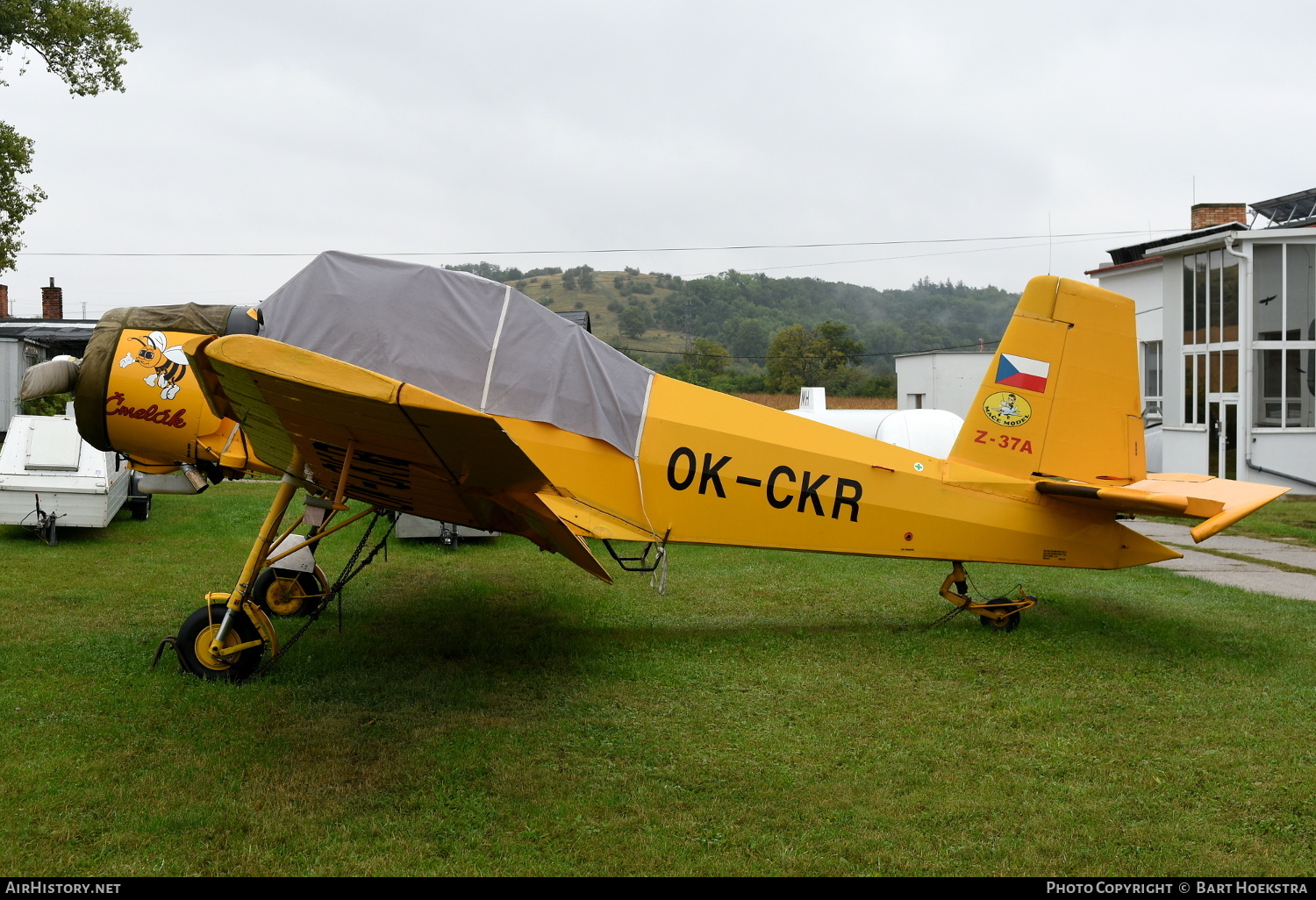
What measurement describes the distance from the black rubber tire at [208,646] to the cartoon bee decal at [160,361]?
1.63m

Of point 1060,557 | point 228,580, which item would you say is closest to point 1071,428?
point 1060,557

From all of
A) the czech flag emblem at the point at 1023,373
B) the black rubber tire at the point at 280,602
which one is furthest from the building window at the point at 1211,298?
the black rubber tire at the point at 280,602

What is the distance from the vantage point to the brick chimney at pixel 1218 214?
27594mm

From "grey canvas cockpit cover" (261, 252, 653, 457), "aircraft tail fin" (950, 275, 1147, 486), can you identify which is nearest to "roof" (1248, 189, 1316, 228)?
"aircraft tail fin" (950, 275, 1147, 486)

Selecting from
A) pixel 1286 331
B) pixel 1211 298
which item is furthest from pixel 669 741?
pixel 1211 298

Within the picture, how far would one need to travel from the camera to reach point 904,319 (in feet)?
283

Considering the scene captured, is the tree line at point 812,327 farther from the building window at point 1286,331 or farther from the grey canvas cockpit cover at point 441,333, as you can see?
the grey canvas cockpit cover at point 441,333

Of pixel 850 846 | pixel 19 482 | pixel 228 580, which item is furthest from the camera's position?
pixel 19 482

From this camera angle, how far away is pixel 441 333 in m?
5.71

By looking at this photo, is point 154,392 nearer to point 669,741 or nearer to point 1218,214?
point 669,741
